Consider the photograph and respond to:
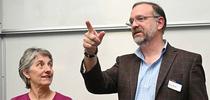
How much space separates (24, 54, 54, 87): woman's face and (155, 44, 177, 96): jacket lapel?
0.77 m

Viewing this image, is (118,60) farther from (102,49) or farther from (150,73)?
(102,49)

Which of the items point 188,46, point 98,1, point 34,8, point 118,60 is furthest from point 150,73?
point 34,8

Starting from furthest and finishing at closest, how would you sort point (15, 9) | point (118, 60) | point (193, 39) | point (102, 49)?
1. point (15, 9)
2. point (102, 49)
3. point (193, 39)
4. point (118, 60)

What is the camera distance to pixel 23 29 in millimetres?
3174

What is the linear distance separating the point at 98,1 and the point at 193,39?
0.80 m

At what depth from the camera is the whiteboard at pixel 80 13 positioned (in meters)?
2.81

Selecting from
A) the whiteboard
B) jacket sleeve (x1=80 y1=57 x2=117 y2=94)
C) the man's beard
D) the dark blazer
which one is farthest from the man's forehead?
the whiteboard

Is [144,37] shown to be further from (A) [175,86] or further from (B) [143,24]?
(A) [175,86]

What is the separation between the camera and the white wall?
2.81 meters

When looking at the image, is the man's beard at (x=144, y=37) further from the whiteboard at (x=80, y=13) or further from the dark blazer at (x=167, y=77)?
the whiteboard at (x=80, y=13)

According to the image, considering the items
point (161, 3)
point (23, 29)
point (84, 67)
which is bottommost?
point (84, 67)

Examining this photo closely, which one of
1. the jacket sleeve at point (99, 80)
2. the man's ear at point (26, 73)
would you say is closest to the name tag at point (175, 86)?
the jacket sleeve at point (99, 80)

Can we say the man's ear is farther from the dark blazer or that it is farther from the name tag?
the name tag

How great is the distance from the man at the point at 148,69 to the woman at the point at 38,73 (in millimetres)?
377
